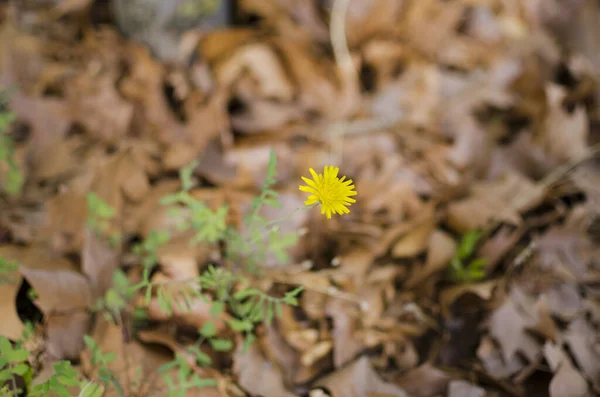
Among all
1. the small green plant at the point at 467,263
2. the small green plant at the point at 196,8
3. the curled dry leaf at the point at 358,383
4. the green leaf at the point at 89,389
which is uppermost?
the small green plant at the point at 196,8

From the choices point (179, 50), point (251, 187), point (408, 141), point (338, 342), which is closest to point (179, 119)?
point (179, 50)

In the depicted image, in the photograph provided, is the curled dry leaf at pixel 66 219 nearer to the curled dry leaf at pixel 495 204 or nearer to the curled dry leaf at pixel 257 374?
the curled dry leaf at pixel 257 374

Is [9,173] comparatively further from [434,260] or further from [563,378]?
[563,378]

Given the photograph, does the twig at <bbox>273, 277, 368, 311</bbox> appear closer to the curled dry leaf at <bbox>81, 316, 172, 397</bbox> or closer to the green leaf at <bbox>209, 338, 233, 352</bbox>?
the green leaf at <bbox>209, 338, 233, 352</bbox>

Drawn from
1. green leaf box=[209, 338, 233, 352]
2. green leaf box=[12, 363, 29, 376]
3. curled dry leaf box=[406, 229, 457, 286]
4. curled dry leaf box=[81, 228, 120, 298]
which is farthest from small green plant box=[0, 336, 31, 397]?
curled dry leaf box=[406, 229, 457, 286]

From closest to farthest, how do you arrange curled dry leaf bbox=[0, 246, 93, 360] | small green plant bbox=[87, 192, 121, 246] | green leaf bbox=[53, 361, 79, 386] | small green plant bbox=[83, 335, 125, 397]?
green leaf bbox=[53, 361, 79, 386], small green plant bbox=[83, 335, 125, 397], curled dry leaf bbox=[0, 246, 93, 360], small green plant bbox=[87, 192, 121, 246]

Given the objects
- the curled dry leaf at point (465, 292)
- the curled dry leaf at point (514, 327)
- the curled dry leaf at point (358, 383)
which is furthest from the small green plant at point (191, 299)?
the curled dry leaf at point (514, 327)

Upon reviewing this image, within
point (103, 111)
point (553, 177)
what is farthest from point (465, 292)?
point (103, 111)
